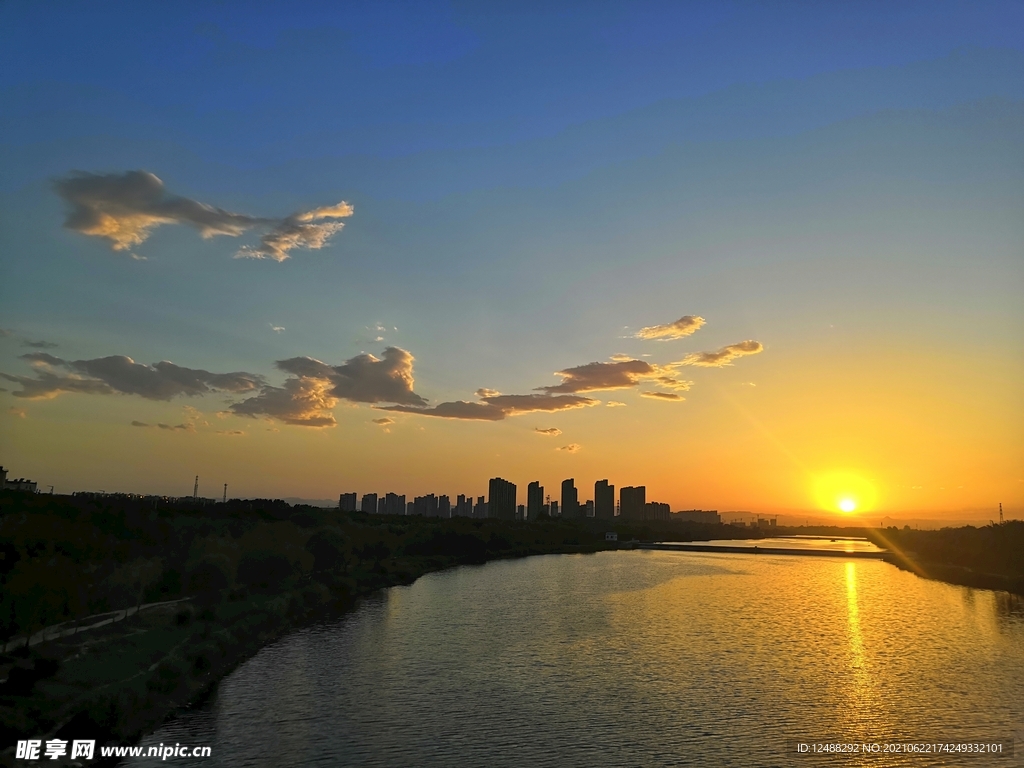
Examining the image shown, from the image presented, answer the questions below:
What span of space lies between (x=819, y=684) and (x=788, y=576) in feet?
314

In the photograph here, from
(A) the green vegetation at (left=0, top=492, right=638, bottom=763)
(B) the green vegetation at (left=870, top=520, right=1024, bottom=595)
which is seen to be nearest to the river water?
(A) the green vegetation at (left=0, top=492, right=638, bottom=763)

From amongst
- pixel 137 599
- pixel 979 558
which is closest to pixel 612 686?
pixel 137 599

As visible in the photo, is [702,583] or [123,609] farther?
[702,583]

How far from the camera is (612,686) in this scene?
4709 cm

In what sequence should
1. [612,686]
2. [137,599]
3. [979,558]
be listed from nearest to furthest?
[612,686]
[137,599]
[979,558]

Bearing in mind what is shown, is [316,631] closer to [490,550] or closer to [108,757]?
[108,757]

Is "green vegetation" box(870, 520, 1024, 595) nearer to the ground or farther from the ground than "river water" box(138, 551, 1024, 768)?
farther from the ground

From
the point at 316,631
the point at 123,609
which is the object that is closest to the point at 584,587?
the point at 316,631

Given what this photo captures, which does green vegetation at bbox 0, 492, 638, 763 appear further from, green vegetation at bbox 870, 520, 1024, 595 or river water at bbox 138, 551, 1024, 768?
green vegetation at bbox 870, 520, 1024, 595

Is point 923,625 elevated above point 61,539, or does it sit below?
below

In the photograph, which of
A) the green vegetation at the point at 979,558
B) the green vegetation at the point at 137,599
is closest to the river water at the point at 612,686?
the green vegetation at the point at 137,599

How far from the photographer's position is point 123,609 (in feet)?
196

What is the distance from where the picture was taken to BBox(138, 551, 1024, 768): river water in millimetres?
35844

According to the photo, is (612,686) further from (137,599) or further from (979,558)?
(979,558)
